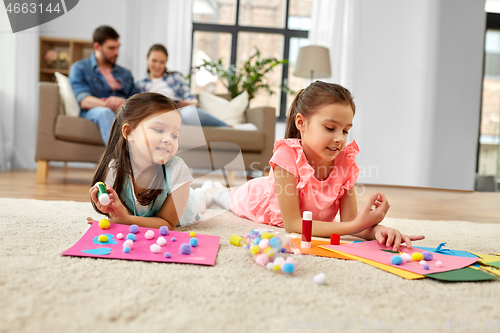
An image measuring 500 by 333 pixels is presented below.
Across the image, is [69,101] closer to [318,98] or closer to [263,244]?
[318,98]

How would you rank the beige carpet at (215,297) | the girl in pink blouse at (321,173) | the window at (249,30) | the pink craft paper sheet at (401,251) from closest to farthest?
the beige carpet at (215,297) < the pink craft paper sheet at (401,251) < the girl in pink blouse at (321,173) < the window at (249,30)

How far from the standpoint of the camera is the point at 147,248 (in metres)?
0.80

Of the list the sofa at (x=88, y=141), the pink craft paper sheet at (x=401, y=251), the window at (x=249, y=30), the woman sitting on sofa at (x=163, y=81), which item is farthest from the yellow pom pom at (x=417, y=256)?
the window at (x=249, y=30)

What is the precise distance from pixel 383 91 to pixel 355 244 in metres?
3.31

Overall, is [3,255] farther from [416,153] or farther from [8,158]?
[416,153]

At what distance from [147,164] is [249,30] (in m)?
3.42

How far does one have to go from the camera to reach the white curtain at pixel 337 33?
3.88 meters

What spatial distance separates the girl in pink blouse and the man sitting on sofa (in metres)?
1.51

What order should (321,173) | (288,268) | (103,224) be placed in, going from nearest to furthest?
(288,268) → (103,224) → (321,173)

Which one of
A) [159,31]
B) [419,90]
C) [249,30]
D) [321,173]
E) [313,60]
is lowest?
[321,173]

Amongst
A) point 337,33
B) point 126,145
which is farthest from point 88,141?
point 337,33

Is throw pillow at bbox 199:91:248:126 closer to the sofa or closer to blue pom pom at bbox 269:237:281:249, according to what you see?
the sofa

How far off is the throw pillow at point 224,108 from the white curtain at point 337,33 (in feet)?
4.79

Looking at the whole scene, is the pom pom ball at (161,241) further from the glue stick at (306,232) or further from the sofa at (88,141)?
the sofa at (88,141)
